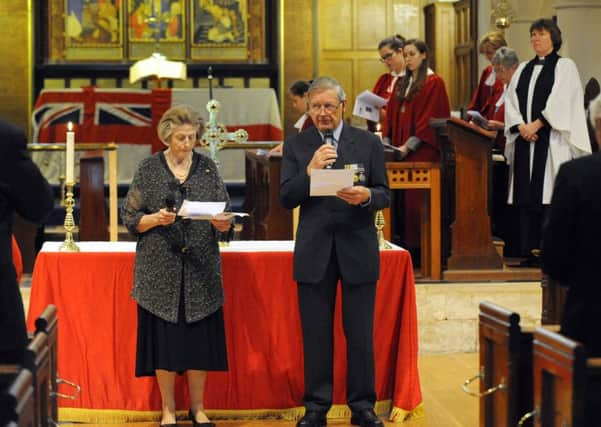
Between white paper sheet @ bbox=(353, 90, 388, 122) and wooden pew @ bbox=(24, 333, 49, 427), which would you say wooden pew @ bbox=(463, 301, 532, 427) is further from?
white paper sheet @ bbox=(353, 90, 388, 122)

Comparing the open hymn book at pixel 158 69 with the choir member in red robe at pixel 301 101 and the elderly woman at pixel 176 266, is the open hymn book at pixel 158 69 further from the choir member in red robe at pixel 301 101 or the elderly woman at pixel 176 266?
the elderly woman at pixel 176 266

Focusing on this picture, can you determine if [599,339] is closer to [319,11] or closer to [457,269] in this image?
[457,269]

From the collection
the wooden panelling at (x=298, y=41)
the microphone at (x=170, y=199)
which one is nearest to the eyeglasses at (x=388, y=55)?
the microphone at (x=170, y=199)

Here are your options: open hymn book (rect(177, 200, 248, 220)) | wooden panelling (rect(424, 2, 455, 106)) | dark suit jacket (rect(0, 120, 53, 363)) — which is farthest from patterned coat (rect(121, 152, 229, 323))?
wooden panelling (rect(424, 2, 455, 106))

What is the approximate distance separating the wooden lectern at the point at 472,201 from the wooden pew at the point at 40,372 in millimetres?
4585

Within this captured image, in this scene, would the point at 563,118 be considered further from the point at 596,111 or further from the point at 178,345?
the point at 596,111

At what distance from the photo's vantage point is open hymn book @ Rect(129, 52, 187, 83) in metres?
14.5

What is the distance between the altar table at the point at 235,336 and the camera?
595cm

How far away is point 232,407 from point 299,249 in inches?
42.4

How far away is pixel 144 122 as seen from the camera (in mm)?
12242

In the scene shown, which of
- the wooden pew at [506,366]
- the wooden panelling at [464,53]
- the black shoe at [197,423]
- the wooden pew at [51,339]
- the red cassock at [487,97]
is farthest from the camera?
the wooden panelling at [464,53]

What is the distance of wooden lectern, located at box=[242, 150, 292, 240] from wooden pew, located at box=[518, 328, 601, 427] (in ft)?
15.3

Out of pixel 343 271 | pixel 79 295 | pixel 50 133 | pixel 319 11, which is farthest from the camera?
pixel 319 11

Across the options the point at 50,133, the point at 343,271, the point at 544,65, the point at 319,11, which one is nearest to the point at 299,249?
the point at 343,271
